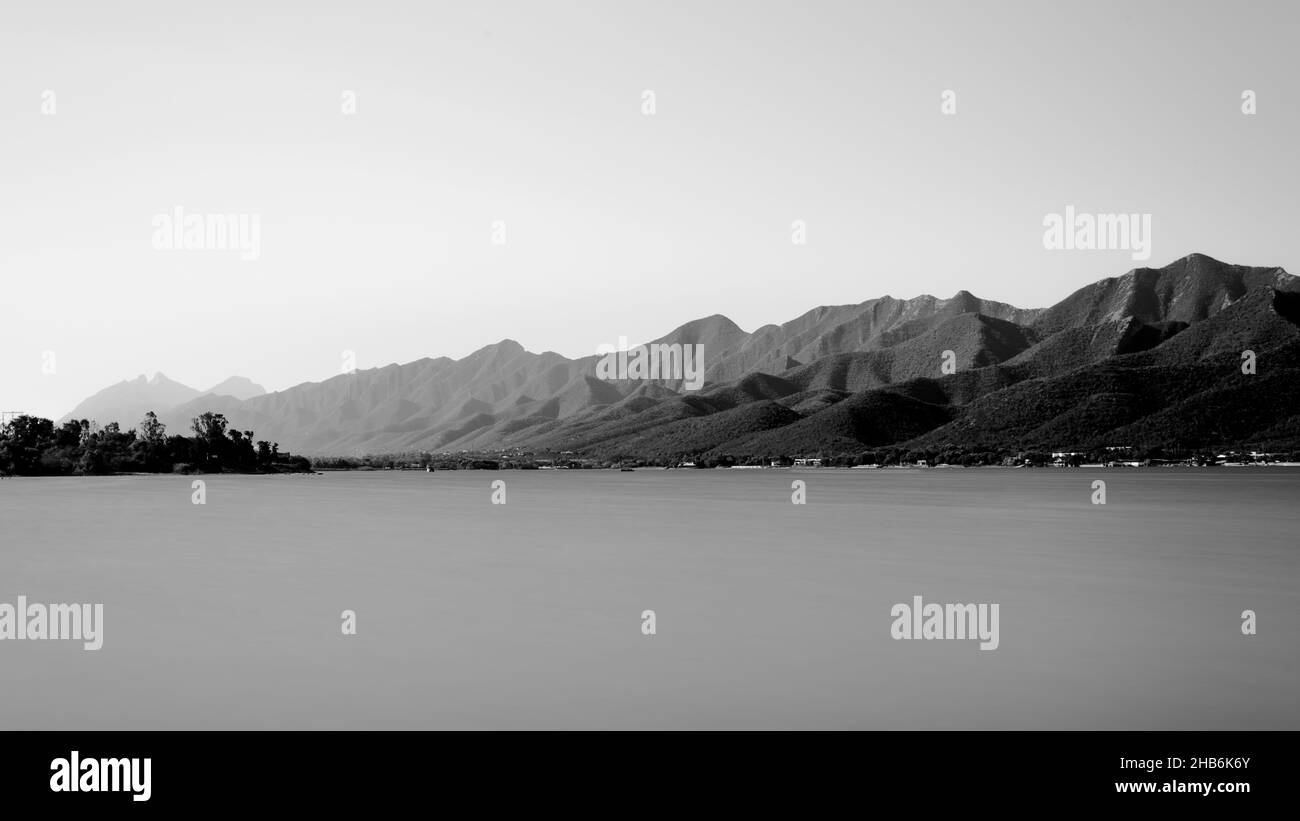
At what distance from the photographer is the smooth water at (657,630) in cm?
1506

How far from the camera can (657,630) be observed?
21812 millimetres

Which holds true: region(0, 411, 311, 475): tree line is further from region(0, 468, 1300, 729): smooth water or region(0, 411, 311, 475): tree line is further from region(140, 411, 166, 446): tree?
region(0, 468, 1300, 729): smooth water

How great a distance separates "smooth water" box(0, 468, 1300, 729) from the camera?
1506cm

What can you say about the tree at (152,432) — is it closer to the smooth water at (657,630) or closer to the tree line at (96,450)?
the tree line at (96,450)

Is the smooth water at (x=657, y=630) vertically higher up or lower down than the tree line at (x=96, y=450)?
lower down

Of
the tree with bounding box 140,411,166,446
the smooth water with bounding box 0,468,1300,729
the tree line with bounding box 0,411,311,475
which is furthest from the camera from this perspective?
the tree with bounding box 140,411,166,446

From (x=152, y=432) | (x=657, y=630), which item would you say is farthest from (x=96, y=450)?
(x=657, y=630)

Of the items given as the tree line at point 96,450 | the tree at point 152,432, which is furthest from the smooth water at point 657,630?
the tree at point 152,432

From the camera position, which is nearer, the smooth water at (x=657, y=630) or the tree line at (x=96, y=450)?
the smooth water at (x=657, y=630)

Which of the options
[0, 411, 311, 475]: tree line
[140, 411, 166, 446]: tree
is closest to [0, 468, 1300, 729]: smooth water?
[0, 411, 311, 475]: tree line

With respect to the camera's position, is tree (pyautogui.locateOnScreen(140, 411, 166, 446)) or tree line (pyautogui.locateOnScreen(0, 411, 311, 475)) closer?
tree line (pyautogui.locateOnScreen(0, 411, 311, 475))
